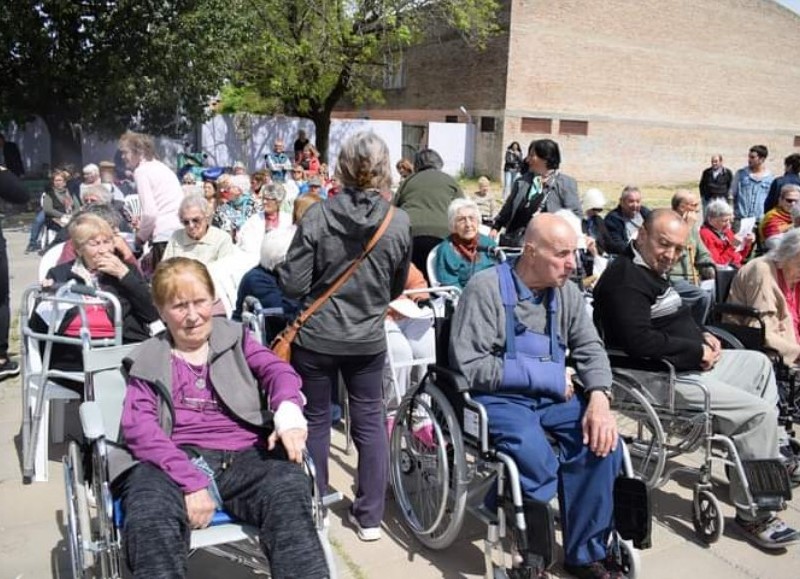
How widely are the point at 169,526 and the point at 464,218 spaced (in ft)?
9.79

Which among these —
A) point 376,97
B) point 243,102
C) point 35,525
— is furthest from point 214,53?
point 35,525

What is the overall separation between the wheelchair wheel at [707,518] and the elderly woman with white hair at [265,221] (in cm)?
362

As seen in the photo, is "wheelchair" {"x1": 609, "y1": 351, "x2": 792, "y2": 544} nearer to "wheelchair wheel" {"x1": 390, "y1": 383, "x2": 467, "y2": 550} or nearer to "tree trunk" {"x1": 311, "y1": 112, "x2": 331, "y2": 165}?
"wheelchair wheel" {"x1": 390, "y1": 383, "x2": 467, "y2": 550}

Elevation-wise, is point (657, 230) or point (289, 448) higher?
point (657, 230)

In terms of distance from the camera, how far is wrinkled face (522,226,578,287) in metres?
2.85

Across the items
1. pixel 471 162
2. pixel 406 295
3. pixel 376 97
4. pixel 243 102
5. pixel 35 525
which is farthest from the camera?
pixel 471 162

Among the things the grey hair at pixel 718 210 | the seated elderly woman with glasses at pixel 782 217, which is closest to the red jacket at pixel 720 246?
the grey hair at pixel 718 210

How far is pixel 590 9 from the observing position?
24.4 m

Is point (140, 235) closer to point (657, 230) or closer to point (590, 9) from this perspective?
point (657, 230)

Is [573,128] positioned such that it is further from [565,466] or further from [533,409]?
[565,466]

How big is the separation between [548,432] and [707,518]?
98 cm

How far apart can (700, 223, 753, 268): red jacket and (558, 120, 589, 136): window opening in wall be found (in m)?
19.5

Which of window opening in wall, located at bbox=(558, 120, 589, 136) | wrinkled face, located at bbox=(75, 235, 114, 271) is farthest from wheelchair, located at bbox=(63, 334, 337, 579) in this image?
window opening in wall, located at bbox=(558, 120, 589, 136)

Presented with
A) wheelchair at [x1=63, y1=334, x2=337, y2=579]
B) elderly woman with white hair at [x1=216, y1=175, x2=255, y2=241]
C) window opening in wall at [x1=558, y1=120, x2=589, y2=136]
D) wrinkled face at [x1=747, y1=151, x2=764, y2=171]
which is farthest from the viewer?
window opening in wall at [x1=558, y1=120, x2=589, y2=136]
